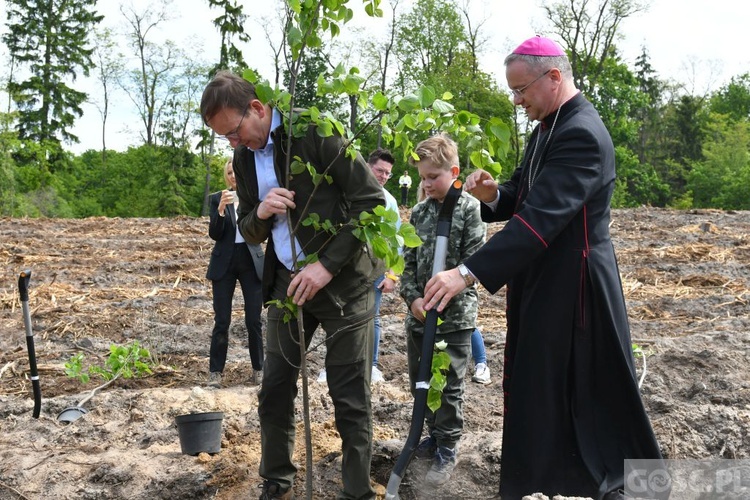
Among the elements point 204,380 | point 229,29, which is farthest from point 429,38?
point 204,380

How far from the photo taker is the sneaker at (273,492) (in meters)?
3.98

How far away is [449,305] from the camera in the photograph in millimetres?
4602

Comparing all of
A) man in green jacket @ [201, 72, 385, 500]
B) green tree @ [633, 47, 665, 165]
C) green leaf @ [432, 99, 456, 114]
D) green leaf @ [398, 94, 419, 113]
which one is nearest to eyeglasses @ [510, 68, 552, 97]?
green leaf @ [432, 99, 456, 114]

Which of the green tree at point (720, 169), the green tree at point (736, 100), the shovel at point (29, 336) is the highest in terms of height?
the green tree at point (736, 100)

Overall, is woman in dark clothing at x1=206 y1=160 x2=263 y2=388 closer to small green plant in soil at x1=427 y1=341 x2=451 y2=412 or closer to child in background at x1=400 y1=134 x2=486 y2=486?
child in background at x1=400 y1=134 x2=486 y2=486

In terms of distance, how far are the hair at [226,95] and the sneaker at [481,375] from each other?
164 inches

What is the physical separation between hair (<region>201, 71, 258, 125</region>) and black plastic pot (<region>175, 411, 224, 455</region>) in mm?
1924

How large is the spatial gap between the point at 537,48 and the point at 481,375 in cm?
417

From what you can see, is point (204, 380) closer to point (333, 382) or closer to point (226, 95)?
point (333, 382)

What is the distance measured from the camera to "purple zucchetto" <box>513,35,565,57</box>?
3328 millimetres

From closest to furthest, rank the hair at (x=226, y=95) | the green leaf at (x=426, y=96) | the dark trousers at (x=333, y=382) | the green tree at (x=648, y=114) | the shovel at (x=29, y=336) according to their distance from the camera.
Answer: the green leaf at (x=426, y=96) → the hair at (x=226, y=95) → the dark trousers at (x=333, y=382) → the shovel at (x=29, y=336) → the green tree at (x=648, y=114)

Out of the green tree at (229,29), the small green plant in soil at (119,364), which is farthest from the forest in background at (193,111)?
the small green plant in soil at (119,364)

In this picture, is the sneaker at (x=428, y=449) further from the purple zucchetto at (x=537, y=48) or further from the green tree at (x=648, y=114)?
the green tree at (x=648, y=114)

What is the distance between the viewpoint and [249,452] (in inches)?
188
